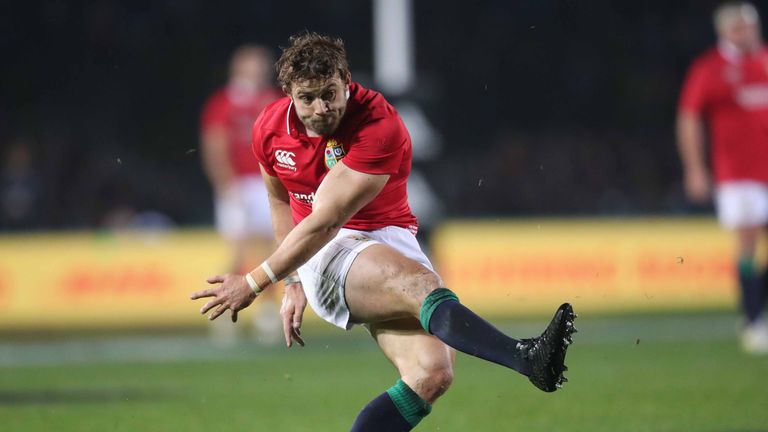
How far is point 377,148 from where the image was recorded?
4.84 meters

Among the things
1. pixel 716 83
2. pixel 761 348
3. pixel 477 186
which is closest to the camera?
pixel 761 348

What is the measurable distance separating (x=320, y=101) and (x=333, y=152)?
10.9 inches

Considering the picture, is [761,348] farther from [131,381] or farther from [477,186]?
[477,186]

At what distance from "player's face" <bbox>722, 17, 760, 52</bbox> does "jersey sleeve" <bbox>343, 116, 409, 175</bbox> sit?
600 cm

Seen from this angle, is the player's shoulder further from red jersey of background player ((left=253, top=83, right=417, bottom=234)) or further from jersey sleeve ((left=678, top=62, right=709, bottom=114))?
jersey sleeve ((left=678, top=62, right=709, bottom=114))

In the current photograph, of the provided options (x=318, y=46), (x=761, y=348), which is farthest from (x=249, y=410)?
(x=761, y=348)

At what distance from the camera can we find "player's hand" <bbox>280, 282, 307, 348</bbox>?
5164 mm

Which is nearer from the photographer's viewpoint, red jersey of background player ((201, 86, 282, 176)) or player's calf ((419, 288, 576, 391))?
player's calf ((419, 288, 576, 391))

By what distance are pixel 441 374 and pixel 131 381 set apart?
14.2 ft

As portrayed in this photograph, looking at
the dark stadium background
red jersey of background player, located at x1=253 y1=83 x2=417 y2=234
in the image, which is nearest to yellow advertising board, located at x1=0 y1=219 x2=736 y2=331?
the dark stadium background

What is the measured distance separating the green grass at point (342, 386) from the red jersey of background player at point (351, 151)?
5.30ft

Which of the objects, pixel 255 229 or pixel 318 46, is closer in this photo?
pixel 318 46

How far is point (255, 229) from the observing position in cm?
1210

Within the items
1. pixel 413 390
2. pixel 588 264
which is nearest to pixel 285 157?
pixel 413 390
